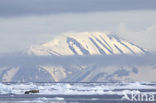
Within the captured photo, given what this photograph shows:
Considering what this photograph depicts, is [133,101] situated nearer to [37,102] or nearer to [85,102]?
[85,102]

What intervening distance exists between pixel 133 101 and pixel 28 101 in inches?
669

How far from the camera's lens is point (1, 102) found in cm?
10488

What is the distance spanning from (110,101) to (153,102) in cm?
846

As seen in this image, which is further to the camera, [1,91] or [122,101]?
[1,91]

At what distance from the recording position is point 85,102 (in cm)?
10662

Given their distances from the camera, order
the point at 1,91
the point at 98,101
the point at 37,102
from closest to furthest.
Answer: the point at 37,102 < the point at 98,101 < the point at 1,91

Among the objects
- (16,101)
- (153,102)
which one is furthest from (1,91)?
(153,102)

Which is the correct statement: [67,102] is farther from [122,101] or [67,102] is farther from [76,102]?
[122,101]

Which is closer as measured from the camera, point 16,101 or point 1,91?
point 16,101

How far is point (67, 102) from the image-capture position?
104750 millimetres

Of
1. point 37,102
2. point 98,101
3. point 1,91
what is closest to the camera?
point 37,102

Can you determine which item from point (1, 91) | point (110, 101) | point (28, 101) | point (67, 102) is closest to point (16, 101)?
point (28, 101)

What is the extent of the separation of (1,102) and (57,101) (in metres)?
8.78

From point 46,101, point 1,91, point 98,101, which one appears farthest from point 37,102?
point 1,91
